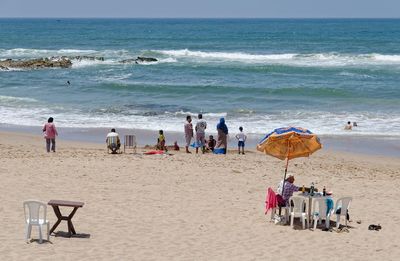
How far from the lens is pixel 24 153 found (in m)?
19.4

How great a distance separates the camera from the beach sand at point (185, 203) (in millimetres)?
10898

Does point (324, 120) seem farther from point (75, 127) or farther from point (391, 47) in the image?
point (391, 47)

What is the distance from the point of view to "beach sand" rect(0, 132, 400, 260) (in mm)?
10898

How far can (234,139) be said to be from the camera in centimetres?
2347

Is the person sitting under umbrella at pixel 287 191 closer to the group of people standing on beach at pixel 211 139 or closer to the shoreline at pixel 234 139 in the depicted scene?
the group of people standing on beach at pixel 211 139

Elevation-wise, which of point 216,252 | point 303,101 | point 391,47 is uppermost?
point 391,47

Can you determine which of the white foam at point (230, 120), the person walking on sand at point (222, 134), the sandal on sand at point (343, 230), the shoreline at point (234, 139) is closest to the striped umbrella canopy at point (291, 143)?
the sandal on sand at point (343, 230)

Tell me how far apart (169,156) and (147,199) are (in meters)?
5.21

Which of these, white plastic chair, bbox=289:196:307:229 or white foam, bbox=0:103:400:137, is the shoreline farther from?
white plastic chair, bbox=289:196:307:229

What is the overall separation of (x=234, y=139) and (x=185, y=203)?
974 centimetres

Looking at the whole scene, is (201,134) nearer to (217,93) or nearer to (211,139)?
(211,139)

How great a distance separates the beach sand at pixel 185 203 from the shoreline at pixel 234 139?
1235 millimetres

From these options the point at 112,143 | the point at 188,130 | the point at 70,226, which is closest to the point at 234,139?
the point at 188,130

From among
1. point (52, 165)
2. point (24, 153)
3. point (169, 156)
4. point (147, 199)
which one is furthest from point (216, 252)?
point (24, 153)
